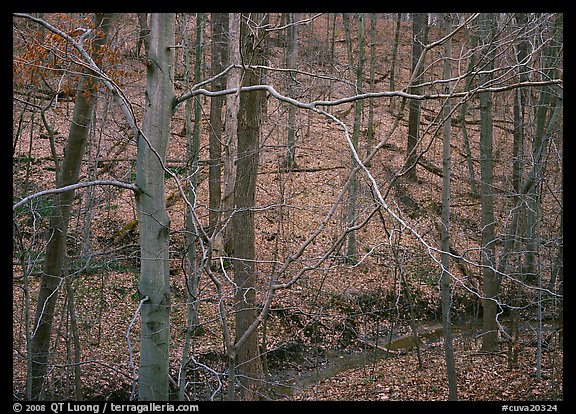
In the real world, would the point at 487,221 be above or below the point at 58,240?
above

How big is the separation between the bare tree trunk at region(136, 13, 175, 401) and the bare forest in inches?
0.6

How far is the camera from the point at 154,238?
4.91m

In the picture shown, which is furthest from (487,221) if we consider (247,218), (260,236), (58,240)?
(58,240)

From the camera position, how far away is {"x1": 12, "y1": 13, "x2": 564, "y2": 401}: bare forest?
4.82 metres

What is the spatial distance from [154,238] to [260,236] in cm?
964

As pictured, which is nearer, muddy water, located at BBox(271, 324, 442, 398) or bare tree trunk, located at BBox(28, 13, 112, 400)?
bare tree trunk, located at BBox(28, 13, 112, 400)

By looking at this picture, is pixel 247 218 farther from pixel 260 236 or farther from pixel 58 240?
pixel 260 236

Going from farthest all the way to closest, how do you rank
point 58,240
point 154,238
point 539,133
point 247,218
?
point 539,133 → point 247,218 → point 58,240 → point 154,238

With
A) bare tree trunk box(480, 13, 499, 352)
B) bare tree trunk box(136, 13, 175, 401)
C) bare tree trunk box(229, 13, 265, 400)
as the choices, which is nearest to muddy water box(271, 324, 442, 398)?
bare tree trunk box(480, 13, 499, 352)

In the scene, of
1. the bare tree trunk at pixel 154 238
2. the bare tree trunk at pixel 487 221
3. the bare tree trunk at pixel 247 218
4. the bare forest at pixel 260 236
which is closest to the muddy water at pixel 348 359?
the bare forest at pixel 260 236

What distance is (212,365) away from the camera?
10273 mm

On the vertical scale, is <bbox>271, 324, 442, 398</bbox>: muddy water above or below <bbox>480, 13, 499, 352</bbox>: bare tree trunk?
below

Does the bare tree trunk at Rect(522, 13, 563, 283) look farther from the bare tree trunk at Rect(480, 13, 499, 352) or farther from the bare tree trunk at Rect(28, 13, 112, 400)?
the bare tree trunk at Rect(28, 13, 112, 400)
